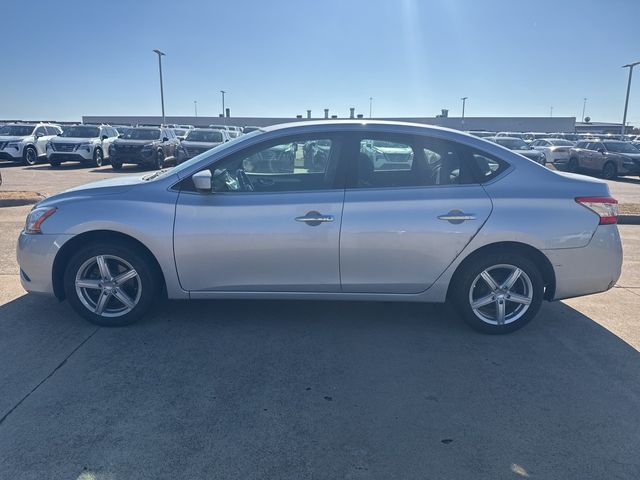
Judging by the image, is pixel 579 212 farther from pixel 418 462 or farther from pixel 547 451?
pixel 418 462

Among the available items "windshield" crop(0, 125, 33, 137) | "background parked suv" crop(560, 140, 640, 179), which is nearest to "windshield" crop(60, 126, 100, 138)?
"windshield" crop(0, 125, 33, 137)

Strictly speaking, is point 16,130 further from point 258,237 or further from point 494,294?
point 494,294

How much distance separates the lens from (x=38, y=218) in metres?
4.15

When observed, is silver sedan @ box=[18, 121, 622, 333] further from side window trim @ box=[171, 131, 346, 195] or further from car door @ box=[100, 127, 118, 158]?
car door @ box=[100, 127, 118, 158]

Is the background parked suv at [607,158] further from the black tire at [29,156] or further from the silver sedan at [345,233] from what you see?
the black tire at [29,156]

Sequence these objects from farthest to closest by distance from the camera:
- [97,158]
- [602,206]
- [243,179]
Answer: [97,158] < [243,179] < [602,206]

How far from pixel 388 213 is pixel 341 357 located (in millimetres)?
1185

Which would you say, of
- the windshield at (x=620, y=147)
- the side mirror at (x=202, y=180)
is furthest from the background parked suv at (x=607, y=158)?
the side mirror at (x=202, y=180)

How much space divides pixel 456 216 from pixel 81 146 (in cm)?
1963

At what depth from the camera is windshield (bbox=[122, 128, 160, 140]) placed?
67.4 ft

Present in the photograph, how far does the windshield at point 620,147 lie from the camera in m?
20.8

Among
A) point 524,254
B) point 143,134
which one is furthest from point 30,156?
point 524,254

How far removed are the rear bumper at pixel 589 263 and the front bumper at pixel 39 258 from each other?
404cm

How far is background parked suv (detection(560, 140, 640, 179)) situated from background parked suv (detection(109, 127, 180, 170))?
18231 mm
